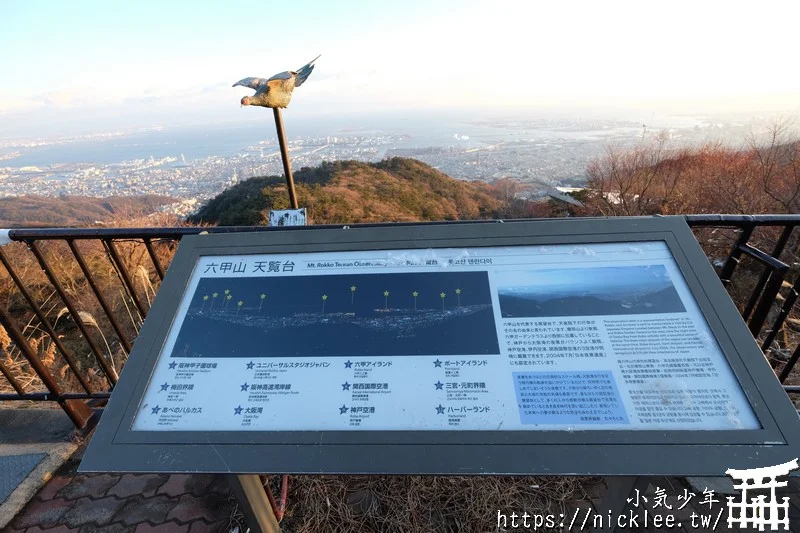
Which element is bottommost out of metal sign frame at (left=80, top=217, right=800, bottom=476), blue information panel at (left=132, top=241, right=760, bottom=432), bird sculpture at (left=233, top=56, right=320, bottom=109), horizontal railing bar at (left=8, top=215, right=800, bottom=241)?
metal sign frame at (left=80, top=217, right=800, bottom=476)

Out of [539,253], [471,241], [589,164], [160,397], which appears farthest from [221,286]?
[589,164]

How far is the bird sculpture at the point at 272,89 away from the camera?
2938 millimetres

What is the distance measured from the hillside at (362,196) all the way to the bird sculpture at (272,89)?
10920 millimetres

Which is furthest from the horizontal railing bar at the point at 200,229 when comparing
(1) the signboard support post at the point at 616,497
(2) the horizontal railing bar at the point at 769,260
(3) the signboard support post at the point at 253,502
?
(1) the signboard support post at the point at 616,497

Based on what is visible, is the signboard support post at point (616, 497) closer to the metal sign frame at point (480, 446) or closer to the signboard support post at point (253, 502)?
the metal sign frame at point (480, 446)

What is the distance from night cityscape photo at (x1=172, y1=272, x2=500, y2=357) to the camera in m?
1.40

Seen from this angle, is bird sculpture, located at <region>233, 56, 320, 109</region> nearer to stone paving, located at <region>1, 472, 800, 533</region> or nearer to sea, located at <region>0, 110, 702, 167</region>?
stone paving, located at <region>1, 472, 800, 533</region>

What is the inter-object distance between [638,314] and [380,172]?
2257 centimetres

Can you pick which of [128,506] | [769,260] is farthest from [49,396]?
[769,260]

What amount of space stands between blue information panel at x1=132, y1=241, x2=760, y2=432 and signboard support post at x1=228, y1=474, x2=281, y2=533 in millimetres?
362

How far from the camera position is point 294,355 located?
1.41m

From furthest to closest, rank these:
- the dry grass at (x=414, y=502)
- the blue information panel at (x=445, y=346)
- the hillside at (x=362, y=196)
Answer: the hillside at (x=362, y=196) < the dry grass at (x=414, y=502) < the blue information panel at (x=445, y=346)

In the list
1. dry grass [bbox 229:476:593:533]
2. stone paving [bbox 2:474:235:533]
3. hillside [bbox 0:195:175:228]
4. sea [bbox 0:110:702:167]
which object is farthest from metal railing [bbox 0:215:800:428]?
sea [bbox 0:110:702:167]

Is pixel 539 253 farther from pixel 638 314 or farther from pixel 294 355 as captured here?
pixel 294 355
